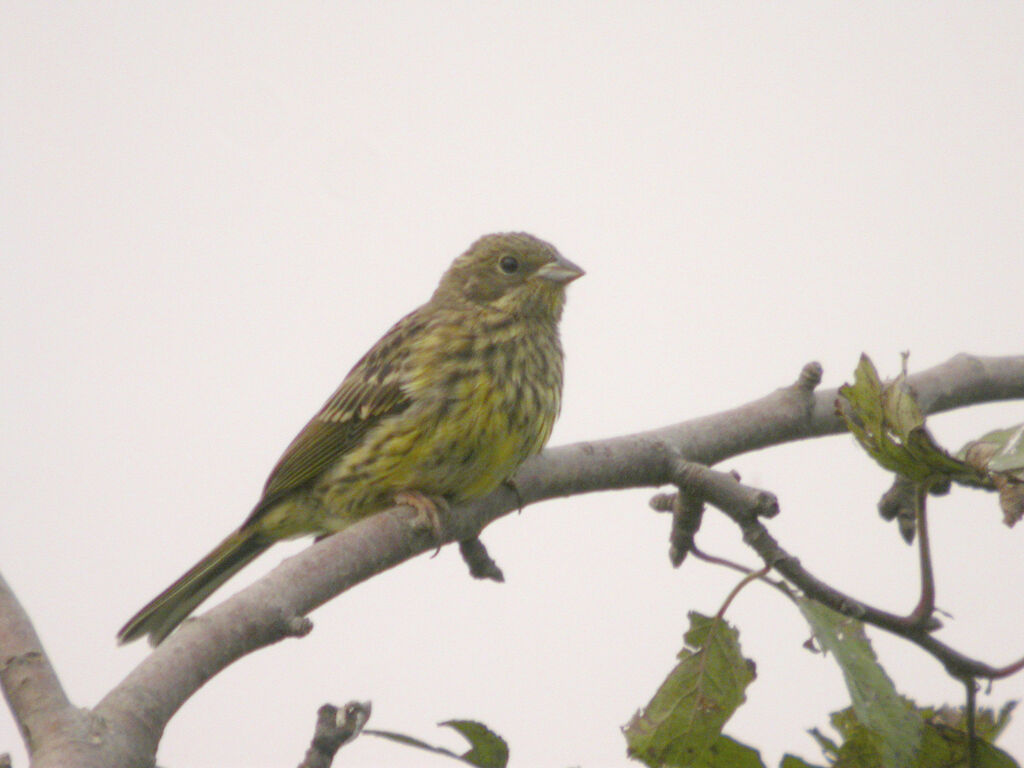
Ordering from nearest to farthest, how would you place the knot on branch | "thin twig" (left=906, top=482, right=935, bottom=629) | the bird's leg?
"thin twig" (left=906, top=482, right=935, bottom=629) < the bird's leg < the knot on branch

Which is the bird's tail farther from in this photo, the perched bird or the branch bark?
the branch bark

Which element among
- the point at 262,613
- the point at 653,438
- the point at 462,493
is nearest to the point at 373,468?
the point at 462,493

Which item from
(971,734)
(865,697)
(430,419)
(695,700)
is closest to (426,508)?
(430,419)

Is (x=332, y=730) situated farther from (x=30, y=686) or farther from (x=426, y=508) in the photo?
(x=426, y=508)

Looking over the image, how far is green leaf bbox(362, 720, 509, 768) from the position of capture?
2463 millimetres

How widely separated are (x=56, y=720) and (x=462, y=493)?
2.28 meters

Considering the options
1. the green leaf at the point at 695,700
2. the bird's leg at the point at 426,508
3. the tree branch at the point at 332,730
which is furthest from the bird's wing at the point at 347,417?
the tree branch at the point at 332,730

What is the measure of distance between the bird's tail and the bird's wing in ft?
0.43

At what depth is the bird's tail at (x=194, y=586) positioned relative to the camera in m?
4.41

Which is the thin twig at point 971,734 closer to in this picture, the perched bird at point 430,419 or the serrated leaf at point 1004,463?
the serrated leaf at point 1004,463

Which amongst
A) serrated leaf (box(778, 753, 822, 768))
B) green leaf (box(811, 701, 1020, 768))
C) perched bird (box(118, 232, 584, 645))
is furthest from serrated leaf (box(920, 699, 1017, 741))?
perched bird (box(118, 232, 584, 645))

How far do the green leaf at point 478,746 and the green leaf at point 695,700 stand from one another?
45cm

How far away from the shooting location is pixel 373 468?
462cm

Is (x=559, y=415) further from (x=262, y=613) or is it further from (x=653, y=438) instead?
(x=262, y=613)
